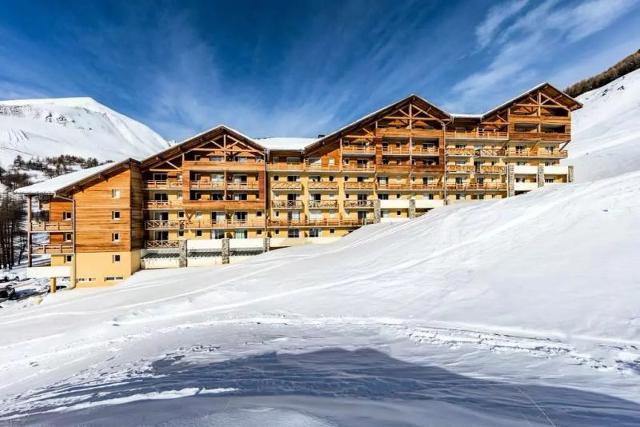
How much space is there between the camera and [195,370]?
6645 millimetres

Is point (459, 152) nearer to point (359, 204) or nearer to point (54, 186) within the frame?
point (359, 204)

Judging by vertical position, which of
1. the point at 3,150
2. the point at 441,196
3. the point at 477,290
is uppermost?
the point at 3,150

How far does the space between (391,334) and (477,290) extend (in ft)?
14.8

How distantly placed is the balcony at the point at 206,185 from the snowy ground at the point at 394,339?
14.0 m

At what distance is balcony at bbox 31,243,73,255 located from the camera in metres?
25.9

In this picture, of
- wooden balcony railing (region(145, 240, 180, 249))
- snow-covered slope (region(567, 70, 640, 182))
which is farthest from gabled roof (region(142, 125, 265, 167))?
snow-covered slope (region(567, 70, 640, 182))

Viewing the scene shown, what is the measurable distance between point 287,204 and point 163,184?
13.3 m

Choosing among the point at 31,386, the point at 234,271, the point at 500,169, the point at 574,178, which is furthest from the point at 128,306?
the point at 574,178

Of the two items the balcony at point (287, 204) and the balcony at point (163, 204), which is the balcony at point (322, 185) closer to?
the balcony at point (287, 204)

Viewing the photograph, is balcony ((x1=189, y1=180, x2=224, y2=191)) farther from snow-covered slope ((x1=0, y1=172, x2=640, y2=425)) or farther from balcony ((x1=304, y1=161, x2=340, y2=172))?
snow-covered slope ((x1=0, y1=172, x2=640, y2=425))

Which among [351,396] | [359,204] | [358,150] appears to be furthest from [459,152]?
[351,396]

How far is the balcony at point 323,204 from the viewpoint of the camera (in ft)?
107

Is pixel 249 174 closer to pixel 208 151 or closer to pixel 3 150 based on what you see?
pixel 208 151

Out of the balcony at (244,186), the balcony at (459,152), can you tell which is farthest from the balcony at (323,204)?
the balcony at (459,152)
